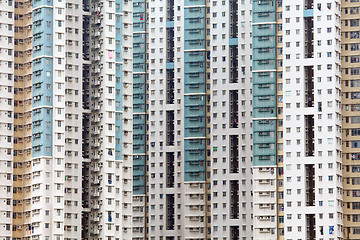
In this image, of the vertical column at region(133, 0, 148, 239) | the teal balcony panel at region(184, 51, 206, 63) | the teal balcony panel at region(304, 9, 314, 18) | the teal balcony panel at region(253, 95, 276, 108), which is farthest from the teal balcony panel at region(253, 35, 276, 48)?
the vertical column at region(133, 0, 148, 239)

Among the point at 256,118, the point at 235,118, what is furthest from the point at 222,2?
the point at 256,118

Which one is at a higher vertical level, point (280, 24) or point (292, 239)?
point (280, 24)

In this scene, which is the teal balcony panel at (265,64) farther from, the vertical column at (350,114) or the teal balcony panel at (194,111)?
the teal balcony panel at (194,111)

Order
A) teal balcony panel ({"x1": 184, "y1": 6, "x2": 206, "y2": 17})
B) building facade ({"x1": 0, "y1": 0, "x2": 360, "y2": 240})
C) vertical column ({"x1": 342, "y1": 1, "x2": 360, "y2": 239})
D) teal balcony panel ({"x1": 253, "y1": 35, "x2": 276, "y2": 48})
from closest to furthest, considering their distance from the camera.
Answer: building facade ({"x1": 0, "y1": 0, "x2": 360, "y2": 240}) < vertical column ({"x1": 342, "y1": 1, "x2": 360, "y2": 239}) < teal balcony panel ({"x1": 253, "y1": 35, "x2": 276, "y2": 48}) < teal balcony panel ({"x1": 184, "y1": 6, "x2": 206, "y2": 17})

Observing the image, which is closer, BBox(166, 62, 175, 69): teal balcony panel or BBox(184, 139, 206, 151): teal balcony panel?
BBox(184, 139, 206, 151): teal balcony panel

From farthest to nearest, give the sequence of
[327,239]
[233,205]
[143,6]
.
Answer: [143,6] < [233,205] < [327,239]

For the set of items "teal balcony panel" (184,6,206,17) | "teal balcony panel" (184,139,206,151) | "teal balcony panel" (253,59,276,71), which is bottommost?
"teal balcony panel" (184,139,206,151)

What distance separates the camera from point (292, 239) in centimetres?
13938

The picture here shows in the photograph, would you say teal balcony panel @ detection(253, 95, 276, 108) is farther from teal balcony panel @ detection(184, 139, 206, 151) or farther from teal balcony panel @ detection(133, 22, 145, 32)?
teal balcony panel @ detection(133, 22, 145, 32)

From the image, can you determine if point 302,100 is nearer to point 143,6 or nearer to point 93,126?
point 93,126

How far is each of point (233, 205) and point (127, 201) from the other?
77.5 ft

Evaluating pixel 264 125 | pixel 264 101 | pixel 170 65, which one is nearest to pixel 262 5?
pixel 264 101

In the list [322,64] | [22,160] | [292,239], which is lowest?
[292,239]

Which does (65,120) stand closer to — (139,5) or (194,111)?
(194,111)
